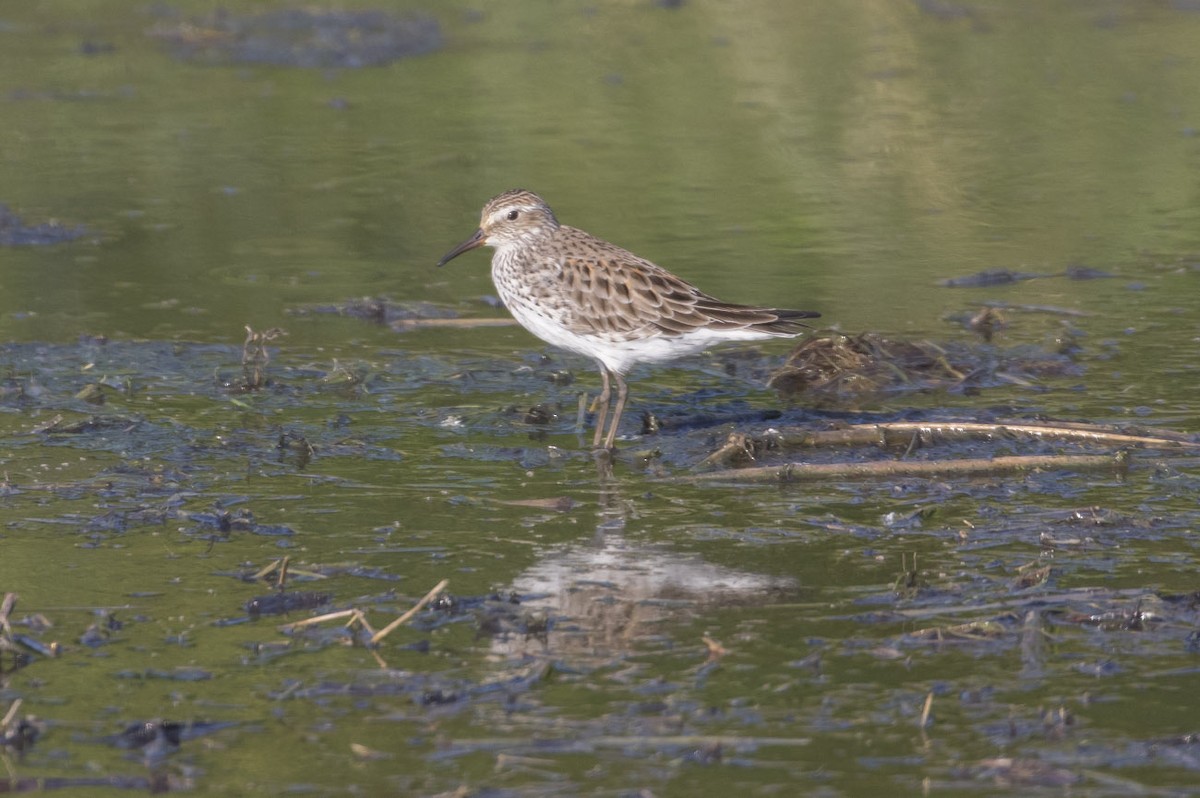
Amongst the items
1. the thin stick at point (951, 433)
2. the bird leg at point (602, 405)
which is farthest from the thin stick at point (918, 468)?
the bird leg at point (602, 405)

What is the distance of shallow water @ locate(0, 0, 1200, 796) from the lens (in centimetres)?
525

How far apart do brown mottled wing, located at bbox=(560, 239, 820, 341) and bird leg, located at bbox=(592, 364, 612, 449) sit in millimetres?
313

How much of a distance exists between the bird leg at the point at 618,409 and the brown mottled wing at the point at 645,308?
263 mm

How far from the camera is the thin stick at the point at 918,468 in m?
7.72

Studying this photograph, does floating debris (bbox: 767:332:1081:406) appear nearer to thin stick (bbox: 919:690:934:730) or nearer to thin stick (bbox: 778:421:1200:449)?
thin stick (bbox: 778:421:1200:449)

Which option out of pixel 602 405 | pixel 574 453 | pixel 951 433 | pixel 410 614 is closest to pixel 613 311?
pixel 602 405

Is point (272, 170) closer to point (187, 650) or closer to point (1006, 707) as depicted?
point (187, 650)

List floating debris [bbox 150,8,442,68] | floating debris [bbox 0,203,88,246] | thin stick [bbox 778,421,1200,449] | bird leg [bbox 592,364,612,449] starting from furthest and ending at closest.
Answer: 1. floating debris [bbox 150,8,442,68]
2. floating debris [bbox 0,203,88,246]
3. bird leg [bbox 592,364,612,449]
4. thin stick [bbox 778,421,1200,449]

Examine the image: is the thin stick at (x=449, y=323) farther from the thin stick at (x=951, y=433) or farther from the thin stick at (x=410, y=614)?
the thin stick at (x=410, y=614)

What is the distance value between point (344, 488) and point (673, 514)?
1523 mm

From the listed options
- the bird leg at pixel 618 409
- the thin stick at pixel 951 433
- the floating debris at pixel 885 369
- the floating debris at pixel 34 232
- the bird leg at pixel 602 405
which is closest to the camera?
the thin stick at pixel 951 433

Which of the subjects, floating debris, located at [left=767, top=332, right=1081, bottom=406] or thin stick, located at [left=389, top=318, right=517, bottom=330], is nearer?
floating debris, located at [left=767, top=332, right=1081, bottom=406]

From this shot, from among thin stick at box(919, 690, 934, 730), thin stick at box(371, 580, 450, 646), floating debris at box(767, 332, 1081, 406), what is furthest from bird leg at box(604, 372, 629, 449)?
thin stick at box(919, 690, 934, 730)

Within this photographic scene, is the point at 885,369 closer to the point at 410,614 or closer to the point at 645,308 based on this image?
the point at 645,308
